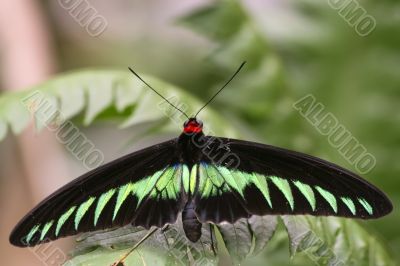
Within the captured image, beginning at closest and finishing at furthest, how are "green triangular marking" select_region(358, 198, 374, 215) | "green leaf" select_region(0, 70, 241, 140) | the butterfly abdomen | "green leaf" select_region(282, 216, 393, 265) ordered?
"green triangular marking" select_region(358, 198, 374, 215), the butterfly abdomen, "green leaf" select_region(282, 216, 393, 265), "green leaf" select_region(0, 70, 241, 140)

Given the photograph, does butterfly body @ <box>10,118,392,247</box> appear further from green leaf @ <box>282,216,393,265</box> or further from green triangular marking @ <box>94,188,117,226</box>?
green leaf @ <box>282,216,393,265</box>

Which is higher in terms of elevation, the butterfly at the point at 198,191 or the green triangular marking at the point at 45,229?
the butterfly at the point at 198,191

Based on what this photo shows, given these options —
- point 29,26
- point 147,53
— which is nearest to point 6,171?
point 29,26

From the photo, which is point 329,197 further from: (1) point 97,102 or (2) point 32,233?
(1) point 97,102

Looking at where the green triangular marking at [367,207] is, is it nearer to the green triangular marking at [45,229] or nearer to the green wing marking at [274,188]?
the green wing marking at [274,188]

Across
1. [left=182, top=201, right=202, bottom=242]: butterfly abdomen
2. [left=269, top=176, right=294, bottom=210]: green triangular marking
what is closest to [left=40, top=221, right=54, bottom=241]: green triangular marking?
[left=182, top=201, right=202, bottom=242]: butterfly abdomen

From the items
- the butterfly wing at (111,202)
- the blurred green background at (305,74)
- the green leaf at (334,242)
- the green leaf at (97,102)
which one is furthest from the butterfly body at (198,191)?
the blurred green background at (305,74)

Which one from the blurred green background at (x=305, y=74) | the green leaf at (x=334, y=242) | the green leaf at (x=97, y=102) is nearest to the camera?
the green leaf at (x=334, y=242)

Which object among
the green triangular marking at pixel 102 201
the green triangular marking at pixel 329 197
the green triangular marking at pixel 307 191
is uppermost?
the green triangular marking at pixel 329 197
